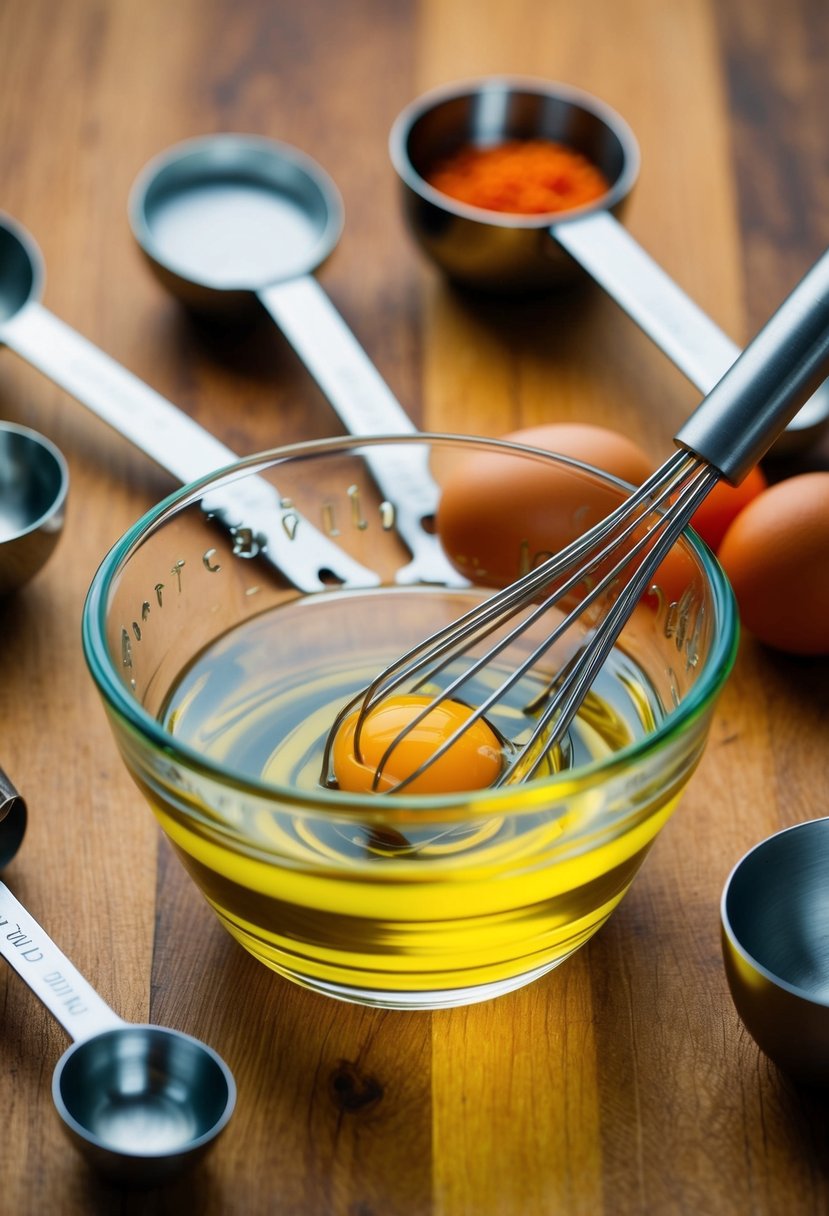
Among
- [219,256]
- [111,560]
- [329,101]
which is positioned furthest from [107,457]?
[329,101]

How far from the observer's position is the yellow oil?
1.82ft

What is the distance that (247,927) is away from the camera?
0.63m

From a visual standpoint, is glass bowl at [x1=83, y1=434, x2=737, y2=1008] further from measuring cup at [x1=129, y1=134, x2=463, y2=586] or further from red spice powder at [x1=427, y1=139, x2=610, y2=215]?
red spice powder at [x1=427, y1=139, x2=610, y2=215]

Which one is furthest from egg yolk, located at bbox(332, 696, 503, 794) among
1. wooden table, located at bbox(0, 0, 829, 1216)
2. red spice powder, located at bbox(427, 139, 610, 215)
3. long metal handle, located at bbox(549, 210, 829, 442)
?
red spice powder, located at bbox(427, 139, 610, 215)

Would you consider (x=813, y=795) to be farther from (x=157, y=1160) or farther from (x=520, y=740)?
(x=157, y=1160)

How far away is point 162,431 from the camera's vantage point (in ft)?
3.12

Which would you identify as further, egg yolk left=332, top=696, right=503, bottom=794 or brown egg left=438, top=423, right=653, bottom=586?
brown egg left=438, top=423, right=653, bottom=586

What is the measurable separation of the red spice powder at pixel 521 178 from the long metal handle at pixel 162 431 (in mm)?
304

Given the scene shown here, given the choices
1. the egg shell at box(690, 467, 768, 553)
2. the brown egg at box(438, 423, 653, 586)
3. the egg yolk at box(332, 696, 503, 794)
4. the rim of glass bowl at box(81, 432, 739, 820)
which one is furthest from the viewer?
the egg shell at box(690, 467, 768, 553)

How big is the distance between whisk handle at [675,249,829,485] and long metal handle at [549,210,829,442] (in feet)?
1.02

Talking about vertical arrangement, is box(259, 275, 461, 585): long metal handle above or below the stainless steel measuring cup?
below

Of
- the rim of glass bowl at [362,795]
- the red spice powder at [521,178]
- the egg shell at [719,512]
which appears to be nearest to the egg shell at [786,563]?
the egg shell at [719,512]

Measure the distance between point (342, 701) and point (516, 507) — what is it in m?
0.14

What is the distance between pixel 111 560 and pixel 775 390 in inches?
11.6
